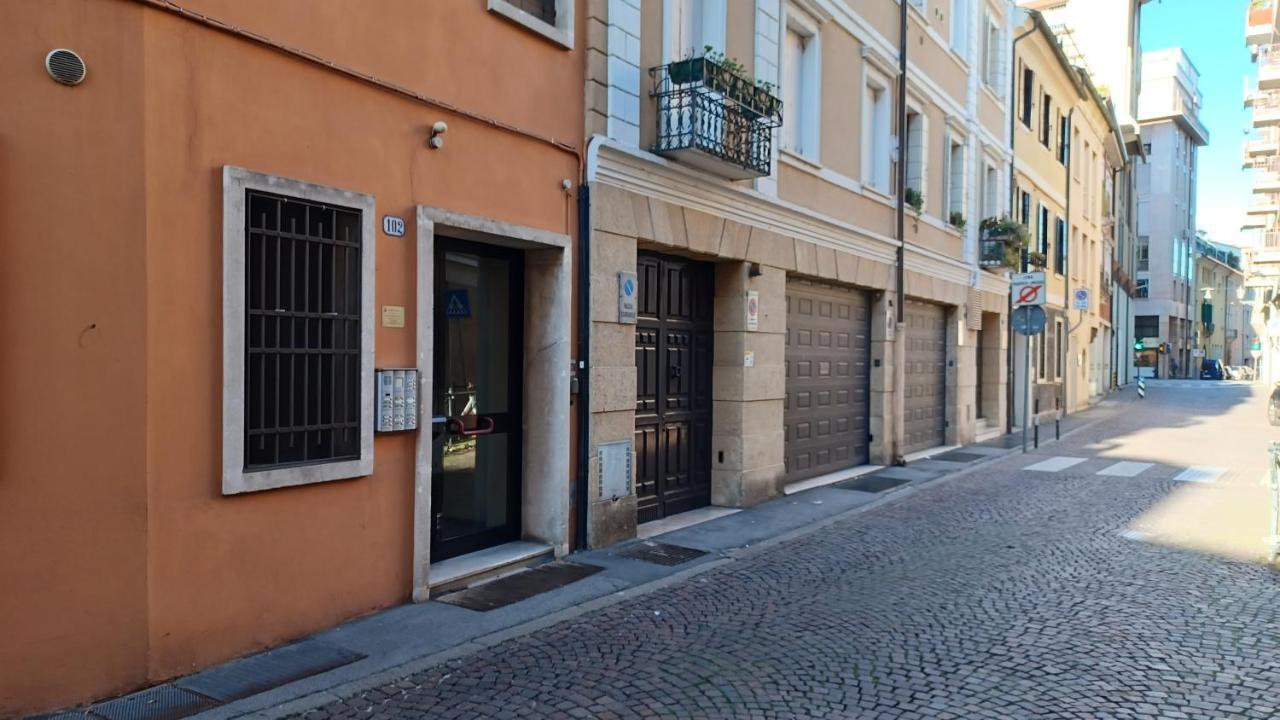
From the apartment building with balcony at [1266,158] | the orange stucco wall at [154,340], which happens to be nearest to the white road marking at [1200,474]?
the orange stucco wall at [154,340]

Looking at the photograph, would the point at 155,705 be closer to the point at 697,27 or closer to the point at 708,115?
the point at 708,115

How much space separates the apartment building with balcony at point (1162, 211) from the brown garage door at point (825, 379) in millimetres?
58846

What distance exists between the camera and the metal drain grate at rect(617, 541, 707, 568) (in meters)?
→ 7.93

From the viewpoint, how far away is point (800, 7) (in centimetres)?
1155

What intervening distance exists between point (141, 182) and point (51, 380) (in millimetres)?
1095

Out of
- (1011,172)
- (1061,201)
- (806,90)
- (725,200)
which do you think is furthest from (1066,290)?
(725,200)

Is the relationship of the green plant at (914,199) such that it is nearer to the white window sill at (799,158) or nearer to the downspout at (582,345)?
the white window sill at (799,158)

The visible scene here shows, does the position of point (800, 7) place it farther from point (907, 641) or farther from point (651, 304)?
point (907, 641)

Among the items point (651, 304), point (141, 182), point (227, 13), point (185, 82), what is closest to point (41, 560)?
point (141, 182)

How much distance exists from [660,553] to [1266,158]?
173 feet

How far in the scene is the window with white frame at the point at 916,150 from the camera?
15.8m

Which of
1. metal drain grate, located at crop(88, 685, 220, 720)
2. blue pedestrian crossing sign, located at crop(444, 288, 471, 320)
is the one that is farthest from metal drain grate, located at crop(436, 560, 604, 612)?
blue pedestrian crossing sign, located at crop(444, 288, 471, 320)

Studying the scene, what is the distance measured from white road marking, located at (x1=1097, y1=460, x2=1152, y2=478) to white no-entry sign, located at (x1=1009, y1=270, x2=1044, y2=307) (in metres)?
4.06

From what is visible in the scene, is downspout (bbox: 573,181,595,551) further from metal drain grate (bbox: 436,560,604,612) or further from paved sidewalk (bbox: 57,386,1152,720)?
metal drain grate (bbox: 436,560,604,612)
